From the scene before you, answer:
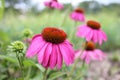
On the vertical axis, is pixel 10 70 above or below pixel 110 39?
above

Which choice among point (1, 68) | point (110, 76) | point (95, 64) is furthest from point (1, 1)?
point (95, 64)

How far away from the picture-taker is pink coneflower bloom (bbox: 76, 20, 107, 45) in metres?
1.38

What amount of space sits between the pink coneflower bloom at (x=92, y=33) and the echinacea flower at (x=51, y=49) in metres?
0.29

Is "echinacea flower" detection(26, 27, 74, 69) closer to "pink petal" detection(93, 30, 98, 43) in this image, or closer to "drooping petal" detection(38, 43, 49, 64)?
"drooping petal" detection(38, 43, 49, 64)

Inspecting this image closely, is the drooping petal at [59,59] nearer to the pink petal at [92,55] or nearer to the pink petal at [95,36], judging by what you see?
the pink petal at [95,36]

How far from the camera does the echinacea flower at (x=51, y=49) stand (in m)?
1.01

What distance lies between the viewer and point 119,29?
385 centimetres

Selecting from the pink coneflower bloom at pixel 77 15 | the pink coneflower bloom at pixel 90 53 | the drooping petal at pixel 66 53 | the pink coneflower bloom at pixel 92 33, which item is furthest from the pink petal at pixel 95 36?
the pink coneflower bloom at pixel 77 15

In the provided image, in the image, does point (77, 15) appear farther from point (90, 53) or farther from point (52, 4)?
point (90, 53)

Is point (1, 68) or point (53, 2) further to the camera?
point (53, 2)

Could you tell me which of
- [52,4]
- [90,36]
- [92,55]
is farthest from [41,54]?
[52,4]

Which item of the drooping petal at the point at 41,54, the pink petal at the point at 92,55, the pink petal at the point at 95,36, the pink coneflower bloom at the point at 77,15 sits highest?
the drooping petal at the point at 41,54

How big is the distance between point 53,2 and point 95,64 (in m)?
0.96

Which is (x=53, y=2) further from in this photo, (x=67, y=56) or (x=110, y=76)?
(x=67, y=56)
